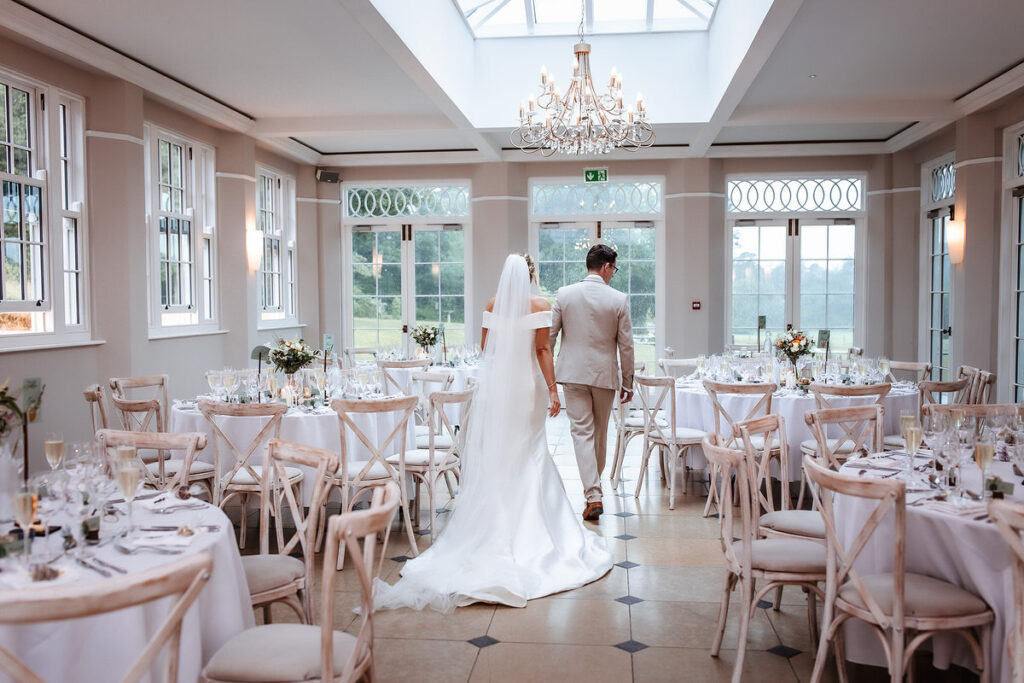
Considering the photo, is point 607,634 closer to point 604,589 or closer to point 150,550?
point 604,589

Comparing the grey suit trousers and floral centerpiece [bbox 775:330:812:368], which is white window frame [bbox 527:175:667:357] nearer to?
floral centerpiece [bbox 775:330:812:368]

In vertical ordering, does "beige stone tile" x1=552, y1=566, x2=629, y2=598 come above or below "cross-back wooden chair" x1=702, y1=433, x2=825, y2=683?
below

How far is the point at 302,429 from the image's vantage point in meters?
5.58

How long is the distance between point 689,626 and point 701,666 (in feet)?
1.49

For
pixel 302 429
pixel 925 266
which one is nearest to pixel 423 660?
pixel 302 429

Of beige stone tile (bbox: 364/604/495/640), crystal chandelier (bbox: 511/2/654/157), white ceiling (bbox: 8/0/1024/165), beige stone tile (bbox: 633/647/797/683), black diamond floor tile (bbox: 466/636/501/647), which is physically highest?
white ceiling (bbox: 8/0/1024/165)

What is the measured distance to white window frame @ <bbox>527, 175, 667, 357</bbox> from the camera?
468 inches

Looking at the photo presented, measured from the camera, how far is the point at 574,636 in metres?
3.98

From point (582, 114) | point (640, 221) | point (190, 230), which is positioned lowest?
point (190, 230)

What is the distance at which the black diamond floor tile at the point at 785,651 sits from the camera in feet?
12.4

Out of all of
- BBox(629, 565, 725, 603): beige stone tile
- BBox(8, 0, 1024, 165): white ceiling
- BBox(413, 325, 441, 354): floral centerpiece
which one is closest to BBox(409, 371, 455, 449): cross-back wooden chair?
BBox(413, 325, 441, 354): floral centerpiece

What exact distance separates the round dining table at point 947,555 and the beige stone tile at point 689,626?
2.19ft

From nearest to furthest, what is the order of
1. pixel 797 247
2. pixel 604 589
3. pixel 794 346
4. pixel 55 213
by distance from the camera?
pixel 604 589, pixel 55 213, pixel 794 346, pixel 797 247

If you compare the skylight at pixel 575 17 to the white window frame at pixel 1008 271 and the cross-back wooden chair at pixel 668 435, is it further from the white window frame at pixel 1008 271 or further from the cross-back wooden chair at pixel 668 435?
the cross-back wooden chair at pixel 668 435
